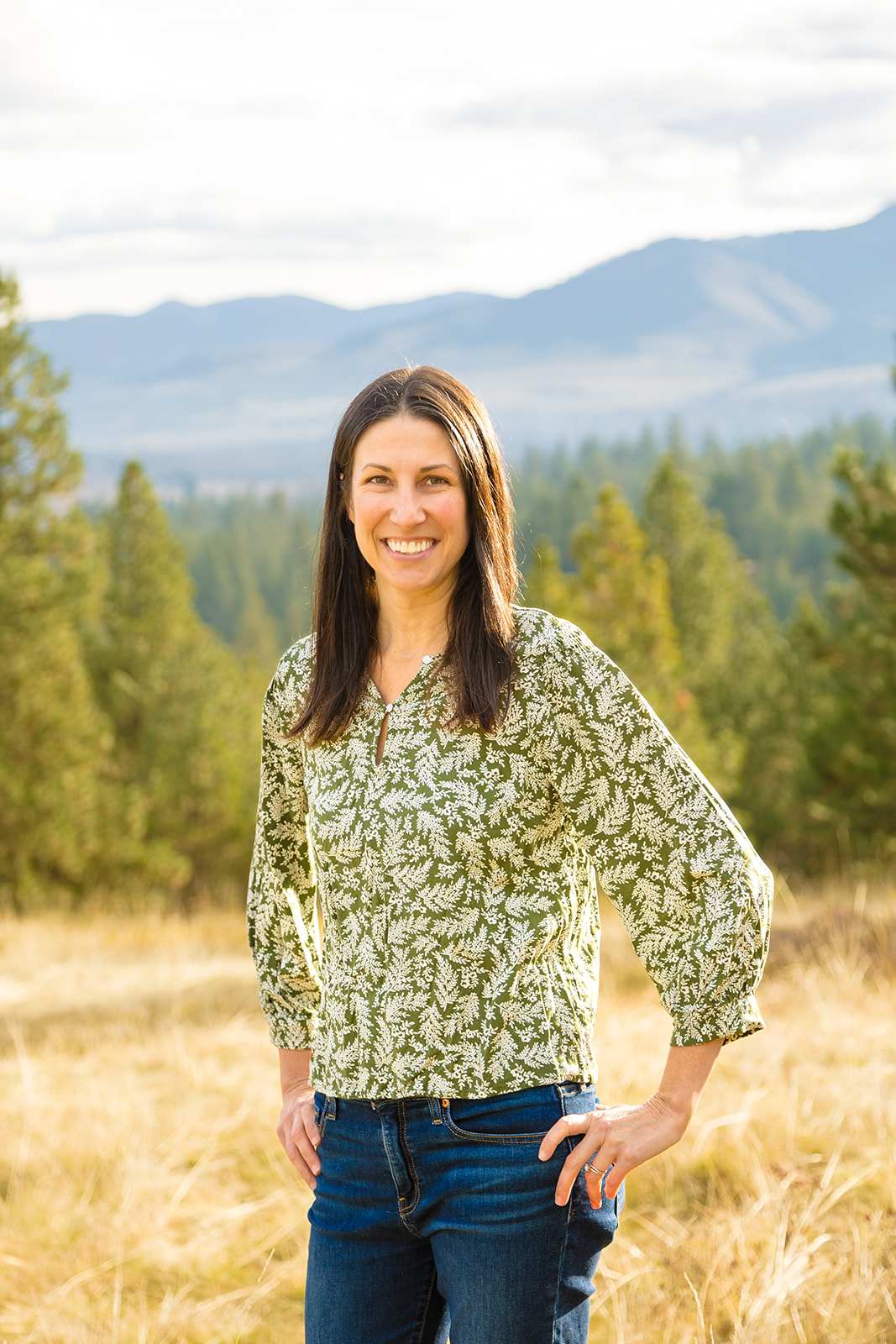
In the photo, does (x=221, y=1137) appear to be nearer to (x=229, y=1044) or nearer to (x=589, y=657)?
(x=229, y=1044)

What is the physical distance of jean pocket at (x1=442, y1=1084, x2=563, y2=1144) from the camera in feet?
5.65

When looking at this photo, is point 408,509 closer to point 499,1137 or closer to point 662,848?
point 662,848

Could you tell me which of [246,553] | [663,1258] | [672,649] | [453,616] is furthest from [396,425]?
[246,553]

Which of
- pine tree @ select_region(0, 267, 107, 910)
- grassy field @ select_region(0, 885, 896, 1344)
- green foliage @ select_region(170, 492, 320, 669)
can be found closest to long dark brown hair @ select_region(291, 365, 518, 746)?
grassy field @ select_region(0, 885, 896, 1344)

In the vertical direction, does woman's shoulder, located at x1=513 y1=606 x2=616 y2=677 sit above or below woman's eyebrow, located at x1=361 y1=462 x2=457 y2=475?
below

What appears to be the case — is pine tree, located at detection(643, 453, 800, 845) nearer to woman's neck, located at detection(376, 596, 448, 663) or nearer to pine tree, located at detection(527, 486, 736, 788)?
pine tree, located at detection(527, 486, 736, 788)

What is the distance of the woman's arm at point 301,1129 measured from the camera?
6.28ft

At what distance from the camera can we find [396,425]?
6.23 feet

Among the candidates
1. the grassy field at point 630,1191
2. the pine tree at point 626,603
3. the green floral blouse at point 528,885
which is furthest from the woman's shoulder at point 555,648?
the pine tree at point 626,603

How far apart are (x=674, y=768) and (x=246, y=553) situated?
99.6m

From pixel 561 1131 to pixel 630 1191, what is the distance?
2073mm

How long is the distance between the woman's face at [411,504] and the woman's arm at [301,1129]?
2.64 ft

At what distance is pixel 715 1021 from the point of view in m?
1.71

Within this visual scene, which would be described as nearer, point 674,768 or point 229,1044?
point 674,768
